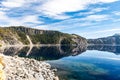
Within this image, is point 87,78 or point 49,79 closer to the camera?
point 49,79

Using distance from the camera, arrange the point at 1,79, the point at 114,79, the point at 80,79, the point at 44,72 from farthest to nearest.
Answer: the point at 114,79
the point at 80,79
the point at 44,72
the point at 1,79

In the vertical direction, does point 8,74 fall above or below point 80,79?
above

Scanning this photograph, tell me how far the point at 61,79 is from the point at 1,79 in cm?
2826

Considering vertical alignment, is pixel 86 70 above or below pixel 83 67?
above

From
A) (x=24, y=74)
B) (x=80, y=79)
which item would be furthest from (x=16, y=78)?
(x=80, y=79)

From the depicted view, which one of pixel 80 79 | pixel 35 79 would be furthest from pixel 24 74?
pixel 80 79

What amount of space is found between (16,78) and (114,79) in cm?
2845

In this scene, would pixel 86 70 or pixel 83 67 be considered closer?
pixel 86 70

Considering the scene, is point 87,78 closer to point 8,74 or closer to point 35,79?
point 35,79

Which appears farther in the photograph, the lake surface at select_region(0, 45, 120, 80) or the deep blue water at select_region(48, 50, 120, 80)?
the lake surface at select_region(0, 45, 120, 80)

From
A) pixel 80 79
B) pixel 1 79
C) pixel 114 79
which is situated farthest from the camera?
pixel 114 79

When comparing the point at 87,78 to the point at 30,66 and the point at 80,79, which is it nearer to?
the point at 80,79

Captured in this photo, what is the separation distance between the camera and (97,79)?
53.3 metres

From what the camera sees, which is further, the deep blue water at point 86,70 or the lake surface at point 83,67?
the lake surface at point 83,67
